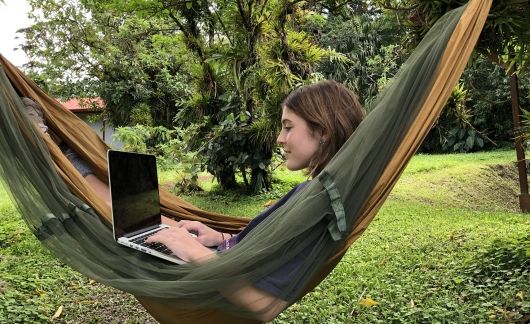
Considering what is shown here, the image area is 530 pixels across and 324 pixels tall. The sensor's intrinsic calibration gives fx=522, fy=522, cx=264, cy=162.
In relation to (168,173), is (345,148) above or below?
above

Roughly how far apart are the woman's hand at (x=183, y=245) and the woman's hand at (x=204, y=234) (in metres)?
0.37

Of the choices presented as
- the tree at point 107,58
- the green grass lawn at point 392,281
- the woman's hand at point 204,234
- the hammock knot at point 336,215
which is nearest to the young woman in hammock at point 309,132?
the hammock knot at point 336,215

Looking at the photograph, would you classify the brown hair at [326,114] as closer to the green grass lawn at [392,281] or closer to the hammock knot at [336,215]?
the hammock knot at [336,215]

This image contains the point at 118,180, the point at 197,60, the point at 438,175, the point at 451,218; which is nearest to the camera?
the point at 118,180

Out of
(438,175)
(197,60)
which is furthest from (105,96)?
(438,175)

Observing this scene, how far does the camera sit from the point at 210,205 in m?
5.80

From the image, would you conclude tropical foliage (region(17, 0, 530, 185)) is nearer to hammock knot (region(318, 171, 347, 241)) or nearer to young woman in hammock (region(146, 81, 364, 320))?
young woman in hammock (region(146, 81, 364, 320))

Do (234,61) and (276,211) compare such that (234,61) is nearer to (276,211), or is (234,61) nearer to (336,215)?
(276,211)

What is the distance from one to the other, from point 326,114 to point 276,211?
0.30 meters

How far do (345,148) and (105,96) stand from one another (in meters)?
9.66

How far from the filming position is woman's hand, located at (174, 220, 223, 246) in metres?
1.75

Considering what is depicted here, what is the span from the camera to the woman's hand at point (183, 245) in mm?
1311

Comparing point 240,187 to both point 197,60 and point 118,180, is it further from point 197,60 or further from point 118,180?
point 118,180

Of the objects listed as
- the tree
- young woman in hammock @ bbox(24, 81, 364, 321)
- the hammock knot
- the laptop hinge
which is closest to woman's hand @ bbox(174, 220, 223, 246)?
the laptop hinge
